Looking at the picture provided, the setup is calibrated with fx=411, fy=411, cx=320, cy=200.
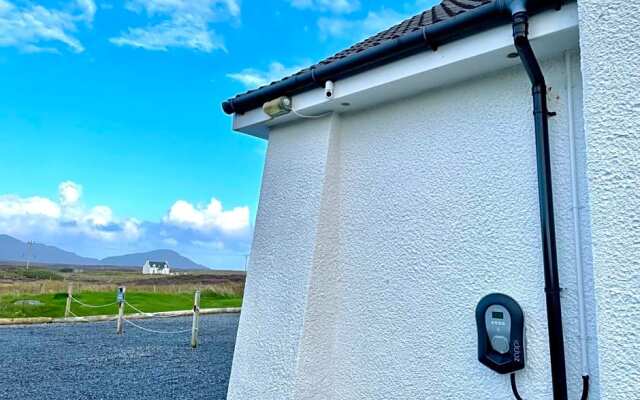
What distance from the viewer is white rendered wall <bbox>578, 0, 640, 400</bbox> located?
1861 millimetres

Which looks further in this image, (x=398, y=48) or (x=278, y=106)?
(x=278, y=106)

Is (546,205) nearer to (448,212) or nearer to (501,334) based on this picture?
(448,212)

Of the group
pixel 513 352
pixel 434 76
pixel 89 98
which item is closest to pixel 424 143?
pixel 434 76

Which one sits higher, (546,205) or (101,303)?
(546,205)

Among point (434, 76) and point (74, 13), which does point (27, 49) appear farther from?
point (434, 76)

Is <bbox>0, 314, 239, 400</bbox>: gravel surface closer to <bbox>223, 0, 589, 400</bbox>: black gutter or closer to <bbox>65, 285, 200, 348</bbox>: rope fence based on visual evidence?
<bbox>65, 285, 200, 348</bbox>: rope fence

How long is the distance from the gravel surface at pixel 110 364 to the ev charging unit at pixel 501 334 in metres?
6.34

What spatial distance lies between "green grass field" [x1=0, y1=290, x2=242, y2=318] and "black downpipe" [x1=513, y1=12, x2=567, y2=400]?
23140 millimetres

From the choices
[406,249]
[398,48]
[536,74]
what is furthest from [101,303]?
[536,74]

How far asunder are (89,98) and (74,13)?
5.96 m

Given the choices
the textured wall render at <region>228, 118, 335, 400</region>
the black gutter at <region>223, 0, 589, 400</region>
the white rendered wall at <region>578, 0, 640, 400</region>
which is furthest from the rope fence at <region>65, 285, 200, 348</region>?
the white rendered wall at <region>578, 0, 640, 400</region>

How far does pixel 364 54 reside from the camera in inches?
147

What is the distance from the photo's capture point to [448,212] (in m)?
3.46

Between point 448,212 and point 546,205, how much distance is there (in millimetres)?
804
